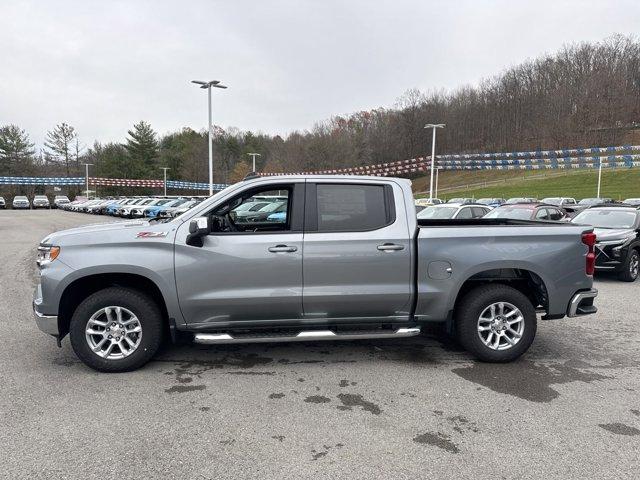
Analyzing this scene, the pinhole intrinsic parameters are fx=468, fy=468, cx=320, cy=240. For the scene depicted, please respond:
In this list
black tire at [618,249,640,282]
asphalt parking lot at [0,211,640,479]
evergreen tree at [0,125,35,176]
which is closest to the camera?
asphalt parking lot at [0,211,640,479]

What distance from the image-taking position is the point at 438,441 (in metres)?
3.40

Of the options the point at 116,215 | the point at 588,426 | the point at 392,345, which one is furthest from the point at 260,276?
the point at 116,215

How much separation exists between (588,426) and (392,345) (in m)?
2.28

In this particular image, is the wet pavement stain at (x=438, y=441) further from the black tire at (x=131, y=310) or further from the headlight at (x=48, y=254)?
the headlight at (x=48, y=254)

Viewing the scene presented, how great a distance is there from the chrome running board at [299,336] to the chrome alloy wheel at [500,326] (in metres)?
0.77

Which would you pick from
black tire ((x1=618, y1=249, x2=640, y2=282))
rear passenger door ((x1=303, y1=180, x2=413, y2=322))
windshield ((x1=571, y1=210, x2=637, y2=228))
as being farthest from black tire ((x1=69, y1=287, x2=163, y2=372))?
windshield ((x1=571, y1=210, x2=637, y2=228))

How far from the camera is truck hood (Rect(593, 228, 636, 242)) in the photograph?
9.84m

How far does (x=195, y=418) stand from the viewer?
147 inches

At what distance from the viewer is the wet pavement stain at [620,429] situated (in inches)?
139

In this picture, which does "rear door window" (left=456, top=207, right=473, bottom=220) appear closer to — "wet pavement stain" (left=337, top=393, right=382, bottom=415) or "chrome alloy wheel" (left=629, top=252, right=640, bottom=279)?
"chrome alloy wheel" (left=629, top=252, right=640, bottom=279)

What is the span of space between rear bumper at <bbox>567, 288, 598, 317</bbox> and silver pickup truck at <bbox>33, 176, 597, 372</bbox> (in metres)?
0.02

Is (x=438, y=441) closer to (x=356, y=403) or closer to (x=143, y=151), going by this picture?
(x=356, y=403)

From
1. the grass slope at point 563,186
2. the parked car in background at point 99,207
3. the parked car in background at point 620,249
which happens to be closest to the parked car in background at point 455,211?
the parked car in background at point 620,249

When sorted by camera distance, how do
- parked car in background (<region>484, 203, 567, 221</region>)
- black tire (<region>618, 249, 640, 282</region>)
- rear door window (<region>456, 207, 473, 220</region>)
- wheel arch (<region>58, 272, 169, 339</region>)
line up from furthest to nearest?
1. rear door window (<region>456, 207, 473, 220</region>)
2. parked car in background (<region>484, 203, 567, 221</region>)
3. black tire (<region>618, 249, 640, 282</region>)
4. wheel arch (<region>58, 272, 169, 339</region>)
